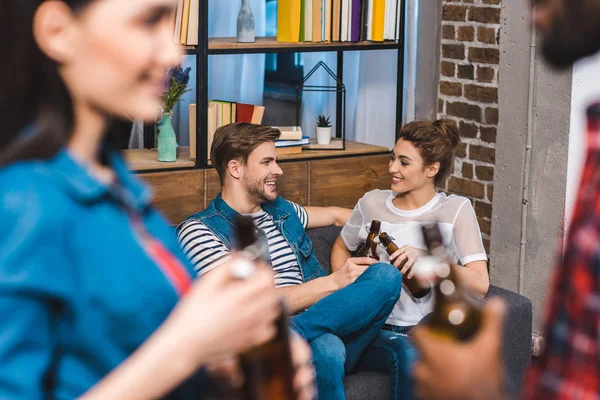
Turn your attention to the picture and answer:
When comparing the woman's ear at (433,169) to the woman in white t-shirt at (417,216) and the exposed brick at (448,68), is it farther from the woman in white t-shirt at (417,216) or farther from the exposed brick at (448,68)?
the exposed brick at (448,68)

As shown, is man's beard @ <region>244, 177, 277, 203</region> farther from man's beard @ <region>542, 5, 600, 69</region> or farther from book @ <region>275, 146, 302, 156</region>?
man's beard @ <region>542, 5, 600, 69</region>

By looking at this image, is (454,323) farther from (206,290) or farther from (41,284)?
(41,284)

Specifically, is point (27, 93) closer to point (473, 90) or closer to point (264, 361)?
point (264, 361)

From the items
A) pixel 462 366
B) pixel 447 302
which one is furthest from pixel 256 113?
pixel 462 366

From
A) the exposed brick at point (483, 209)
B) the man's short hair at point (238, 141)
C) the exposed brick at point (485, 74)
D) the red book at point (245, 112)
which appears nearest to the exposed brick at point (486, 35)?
the exposed brick at point (485, 74)

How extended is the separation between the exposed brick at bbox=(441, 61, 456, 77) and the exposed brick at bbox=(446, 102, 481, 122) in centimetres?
15

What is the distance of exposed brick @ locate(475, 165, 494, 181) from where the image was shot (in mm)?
3975

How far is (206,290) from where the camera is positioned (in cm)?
87

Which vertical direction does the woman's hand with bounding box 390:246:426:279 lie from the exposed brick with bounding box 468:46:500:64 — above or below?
below

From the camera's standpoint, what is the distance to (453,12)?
13.4ft

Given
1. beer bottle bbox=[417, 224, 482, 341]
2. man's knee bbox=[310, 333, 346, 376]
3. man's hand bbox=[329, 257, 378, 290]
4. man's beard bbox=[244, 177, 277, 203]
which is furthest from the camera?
man's beard bbox=[244, 177, 277, 203]

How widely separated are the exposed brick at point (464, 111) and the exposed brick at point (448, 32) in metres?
0.32

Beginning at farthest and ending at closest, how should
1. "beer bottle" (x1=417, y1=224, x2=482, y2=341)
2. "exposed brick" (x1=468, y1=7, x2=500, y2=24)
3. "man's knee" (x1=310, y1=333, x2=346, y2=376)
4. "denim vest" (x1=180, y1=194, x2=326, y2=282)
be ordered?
"exposed brick" (x1=468, y1=7, x2=500, y2=24), "denim vest" (x1=180, y1=194, x2=326, y2=282), "man's knee" (x1=310, y1=333, x2=346, y2=376), "beer bottle" (x1=417, y1=224, x2=482, y2=341)

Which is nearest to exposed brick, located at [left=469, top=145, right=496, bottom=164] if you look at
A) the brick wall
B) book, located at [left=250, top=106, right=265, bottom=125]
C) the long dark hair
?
the brick wall
